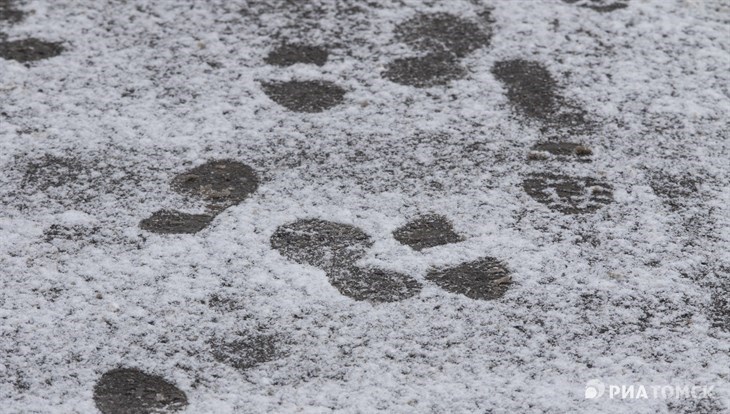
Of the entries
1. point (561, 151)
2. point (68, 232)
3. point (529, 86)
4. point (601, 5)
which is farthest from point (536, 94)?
point (68, 232)

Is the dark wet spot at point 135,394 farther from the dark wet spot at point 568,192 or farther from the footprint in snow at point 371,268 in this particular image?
the dark wet spot at point 568,192

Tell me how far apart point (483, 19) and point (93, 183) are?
1307 mm

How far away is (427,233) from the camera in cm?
212

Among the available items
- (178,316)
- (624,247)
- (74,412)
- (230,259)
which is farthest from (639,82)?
(74,412)

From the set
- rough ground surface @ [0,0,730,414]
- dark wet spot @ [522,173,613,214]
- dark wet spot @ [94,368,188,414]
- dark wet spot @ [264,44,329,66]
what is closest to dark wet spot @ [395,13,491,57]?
rough ground surface @ [0,0,730,414]

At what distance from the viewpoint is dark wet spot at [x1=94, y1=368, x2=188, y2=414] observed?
171 cm

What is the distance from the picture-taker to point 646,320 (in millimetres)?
1906

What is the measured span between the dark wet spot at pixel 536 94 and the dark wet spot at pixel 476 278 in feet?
1.99

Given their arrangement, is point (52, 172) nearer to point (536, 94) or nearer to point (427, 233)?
point (427, 233)

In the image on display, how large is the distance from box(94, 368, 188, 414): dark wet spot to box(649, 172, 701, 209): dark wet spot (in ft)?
4.04

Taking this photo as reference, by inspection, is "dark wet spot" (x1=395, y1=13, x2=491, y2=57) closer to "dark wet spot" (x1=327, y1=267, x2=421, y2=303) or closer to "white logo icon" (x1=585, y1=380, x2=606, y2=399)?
"dark wet spot" (x1=327, y1=267, x2=421, y2=303)

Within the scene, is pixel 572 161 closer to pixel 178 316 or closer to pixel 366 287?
pixel 366 287

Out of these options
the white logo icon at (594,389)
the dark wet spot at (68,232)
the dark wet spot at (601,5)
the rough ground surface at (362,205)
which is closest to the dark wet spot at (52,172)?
the rough ground surface at (362,205)

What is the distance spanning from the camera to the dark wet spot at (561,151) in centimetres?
234
